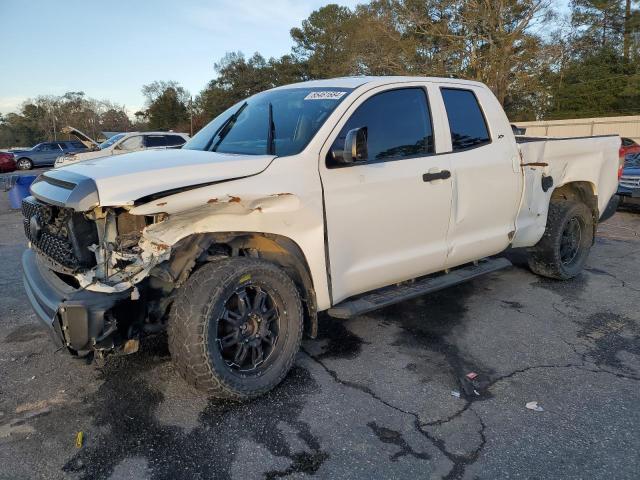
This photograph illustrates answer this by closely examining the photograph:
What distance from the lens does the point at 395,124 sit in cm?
397

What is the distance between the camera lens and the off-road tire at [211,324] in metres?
2.95

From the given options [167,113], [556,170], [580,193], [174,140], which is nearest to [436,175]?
[556,170]

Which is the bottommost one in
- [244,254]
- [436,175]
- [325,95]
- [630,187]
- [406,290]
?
[630,187]

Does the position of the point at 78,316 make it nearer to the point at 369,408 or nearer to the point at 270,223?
the point at 270,223

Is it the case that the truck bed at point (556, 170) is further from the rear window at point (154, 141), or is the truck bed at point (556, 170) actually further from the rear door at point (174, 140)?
the rear door at point (174, 140)

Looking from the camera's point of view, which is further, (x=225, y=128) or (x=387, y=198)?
(x=225, y=128)

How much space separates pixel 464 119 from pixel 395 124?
2.96ft

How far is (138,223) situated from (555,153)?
4.26 m

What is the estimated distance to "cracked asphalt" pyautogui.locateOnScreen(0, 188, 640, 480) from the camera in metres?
2.65

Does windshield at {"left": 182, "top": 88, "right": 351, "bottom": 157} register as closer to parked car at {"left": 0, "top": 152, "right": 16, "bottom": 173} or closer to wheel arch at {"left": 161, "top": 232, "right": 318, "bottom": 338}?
wheel arch at {"left": 161, "top": 232, "right": 318, "bottom": 338}

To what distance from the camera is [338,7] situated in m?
59.0

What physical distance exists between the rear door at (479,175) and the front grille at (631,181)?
24.2 feet

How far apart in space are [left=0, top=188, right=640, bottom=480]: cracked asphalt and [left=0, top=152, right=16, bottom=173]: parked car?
90.1 ft

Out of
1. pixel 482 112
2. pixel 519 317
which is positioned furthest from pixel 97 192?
pixel 519 317
